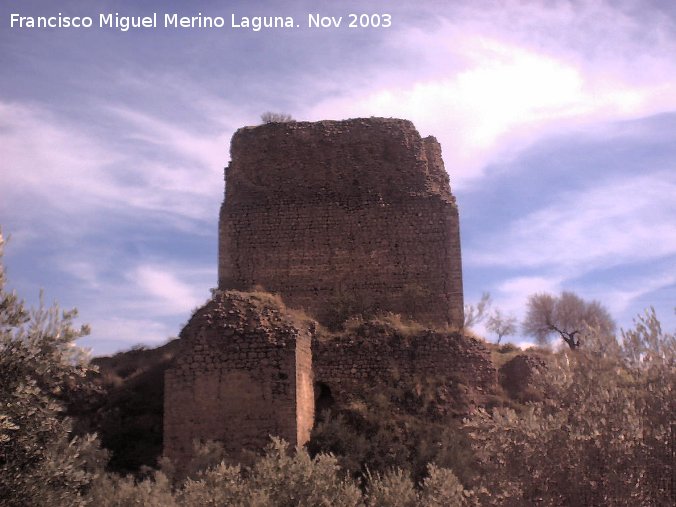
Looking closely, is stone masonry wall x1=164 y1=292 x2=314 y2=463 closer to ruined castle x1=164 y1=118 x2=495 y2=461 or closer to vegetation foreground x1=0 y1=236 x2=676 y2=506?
ruined castle x1=164 y1=118 x2=495 y2=461

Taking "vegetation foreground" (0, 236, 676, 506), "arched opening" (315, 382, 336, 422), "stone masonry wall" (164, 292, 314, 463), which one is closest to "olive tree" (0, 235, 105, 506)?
"vegetation foreground" (0, 236, 676, 506)

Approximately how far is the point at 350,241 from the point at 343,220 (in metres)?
0.50

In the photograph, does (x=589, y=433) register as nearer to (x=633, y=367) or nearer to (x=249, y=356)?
(x=633, y=367)

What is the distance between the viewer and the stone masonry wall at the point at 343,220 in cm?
1748

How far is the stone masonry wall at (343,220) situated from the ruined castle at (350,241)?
2 cm

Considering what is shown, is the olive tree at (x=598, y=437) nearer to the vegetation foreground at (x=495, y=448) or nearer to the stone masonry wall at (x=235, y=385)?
the vegetation foreground at (x=495, y=448)

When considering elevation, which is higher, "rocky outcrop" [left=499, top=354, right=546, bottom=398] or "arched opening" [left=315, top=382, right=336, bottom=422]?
"rocky outcrop" [left=499, top=354, right=546, bottom=398]

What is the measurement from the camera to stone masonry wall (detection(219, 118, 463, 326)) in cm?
1748

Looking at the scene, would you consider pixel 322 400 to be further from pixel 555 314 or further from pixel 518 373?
pixel 555 314

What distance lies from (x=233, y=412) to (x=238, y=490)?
12.3 feet

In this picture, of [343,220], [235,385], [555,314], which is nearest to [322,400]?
[235,385]

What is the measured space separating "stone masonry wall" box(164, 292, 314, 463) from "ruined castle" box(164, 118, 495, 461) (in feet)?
3.32

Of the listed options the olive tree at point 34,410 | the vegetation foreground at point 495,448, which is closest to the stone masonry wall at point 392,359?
→ the vegetation foreground at point 495,448

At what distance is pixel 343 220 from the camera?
17.9 m
